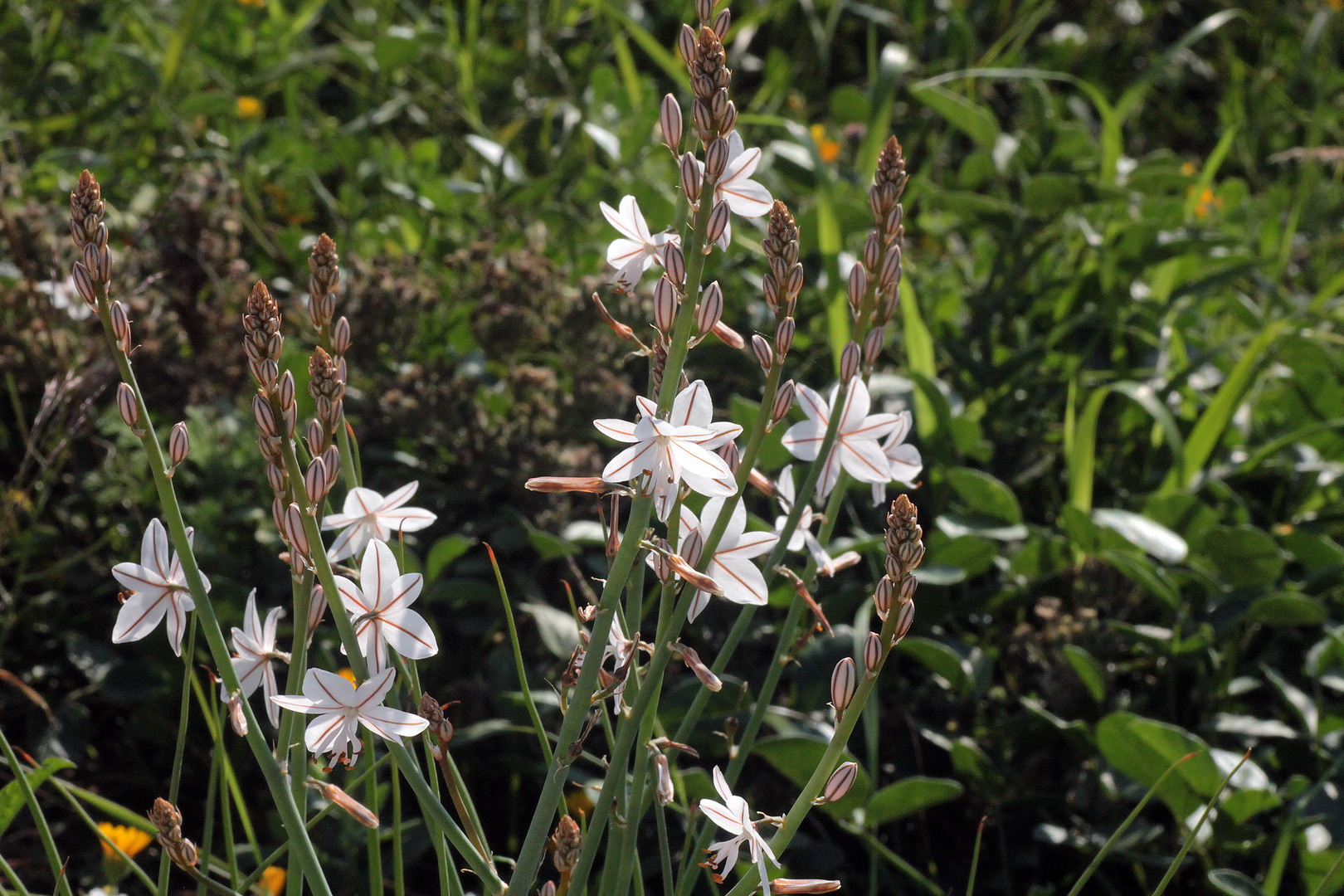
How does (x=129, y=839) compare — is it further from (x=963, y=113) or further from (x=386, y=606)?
(x=963, y=113)

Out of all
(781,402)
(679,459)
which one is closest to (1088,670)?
(781,402)

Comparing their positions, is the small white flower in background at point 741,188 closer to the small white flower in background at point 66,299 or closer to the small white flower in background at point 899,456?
the small white flower in background at point 899,456

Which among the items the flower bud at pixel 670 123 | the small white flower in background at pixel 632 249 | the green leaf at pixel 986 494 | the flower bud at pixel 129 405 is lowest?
the green leaf at pixel 986 494

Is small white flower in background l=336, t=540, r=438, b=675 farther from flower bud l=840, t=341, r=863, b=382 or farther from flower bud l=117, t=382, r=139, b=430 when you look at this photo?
flower bud l=840, t=341, r=863, b=382

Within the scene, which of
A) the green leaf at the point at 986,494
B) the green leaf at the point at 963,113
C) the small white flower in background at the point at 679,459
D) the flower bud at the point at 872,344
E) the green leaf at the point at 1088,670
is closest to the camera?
the small white flower in background at the point at 679,459

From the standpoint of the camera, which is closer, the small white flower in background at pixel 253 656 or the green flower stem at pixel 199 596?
the green flower stem at pixel 199 596

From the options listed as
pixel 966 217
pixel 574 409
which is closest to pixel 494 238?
pixel 574 409

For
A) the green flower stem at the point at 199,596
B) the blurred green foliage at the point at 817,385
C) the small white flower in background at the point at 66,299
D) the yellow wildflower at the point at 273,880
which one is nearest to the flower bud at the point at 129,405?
the green flower stem at the point at 199,596
